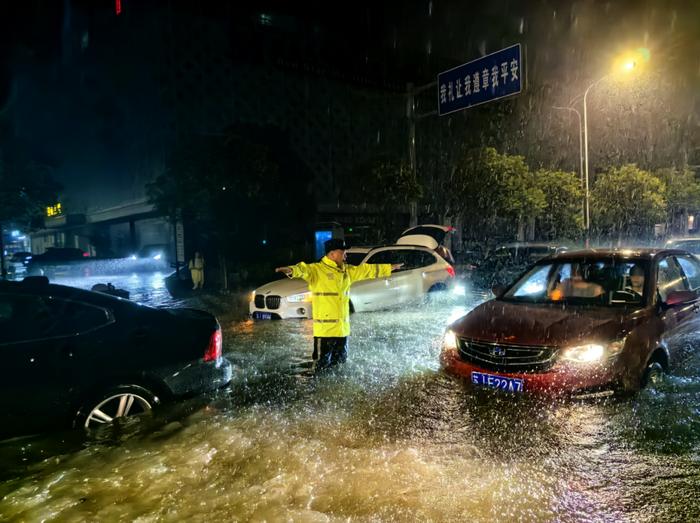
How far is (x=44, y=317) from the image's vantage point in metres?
4.16

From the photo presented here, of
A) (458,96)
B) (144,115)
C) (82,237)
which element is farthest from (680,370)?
(82,237)

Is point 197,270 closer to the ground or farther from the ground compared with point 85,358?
closer to the ground

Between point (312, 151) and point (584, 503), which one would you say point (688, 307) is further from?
point (312, 151)

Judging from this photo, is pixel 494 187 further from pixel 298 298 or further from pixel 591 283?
pixel 591 283

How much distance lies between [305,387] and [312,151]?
2326 centimetres

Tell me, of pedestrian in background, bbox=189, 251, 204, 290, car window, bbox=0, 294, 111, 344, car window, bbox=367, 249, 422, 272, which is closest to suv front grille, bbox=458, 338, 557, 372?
car window, bbox=0, 294, 111, 344

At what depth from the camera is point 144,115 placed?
2608cm

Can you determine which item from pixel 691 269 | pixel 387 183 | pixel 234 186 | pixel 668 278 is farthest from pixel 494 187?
pixel 668 278

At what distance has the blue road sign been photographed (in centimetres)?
1330

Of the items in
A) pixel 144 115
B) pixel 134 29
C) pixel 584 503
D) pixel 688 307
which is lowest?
pixel 584 503

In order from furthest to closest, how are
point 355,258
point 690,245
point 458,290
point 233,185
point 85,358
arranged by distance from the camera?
1. point 233,185
2. point 690,245
3. point 458,290
4. point 355,258
5. point 85,358

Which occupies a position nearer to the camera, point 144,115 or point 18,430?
point 18,430

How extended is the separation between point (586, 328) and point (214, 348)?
10.9 ft

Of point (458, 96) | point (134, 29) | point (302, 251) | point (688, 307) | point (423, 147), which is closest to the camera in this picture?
point (688, 307)
